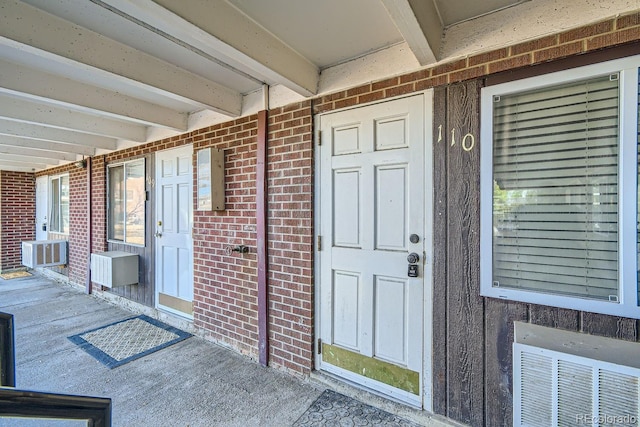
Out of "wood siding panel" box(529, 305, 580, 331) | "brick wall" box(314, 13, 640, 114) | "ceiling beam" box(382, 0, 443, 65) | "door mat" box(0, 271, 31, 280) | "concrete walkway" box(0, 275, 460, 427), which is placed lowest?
"concrete walkway" box(0, 275, 460, 427)

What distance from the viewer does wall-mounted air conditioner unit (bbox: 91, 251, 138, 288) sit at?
13.3 feet

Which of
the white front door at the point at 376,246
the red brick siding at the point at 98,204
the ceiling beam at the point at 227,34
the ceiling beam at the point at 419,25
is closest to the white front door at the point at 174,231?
the red brick siding at the point at 98,204

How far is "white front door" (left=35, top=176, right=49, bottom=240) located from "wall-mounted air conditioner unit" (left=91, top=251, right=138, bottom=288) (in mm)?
3778

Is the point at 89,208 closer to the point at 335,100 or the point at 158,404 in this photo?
the point at 158,404

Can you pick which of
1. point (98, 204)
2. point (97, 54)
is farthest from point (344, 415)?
point (98, 204)

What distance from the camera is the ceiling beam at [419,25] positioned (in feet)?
4.74

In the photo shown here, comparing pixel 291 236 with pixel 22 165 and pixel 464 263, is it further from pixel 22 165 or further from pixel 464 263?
pixel 22 165

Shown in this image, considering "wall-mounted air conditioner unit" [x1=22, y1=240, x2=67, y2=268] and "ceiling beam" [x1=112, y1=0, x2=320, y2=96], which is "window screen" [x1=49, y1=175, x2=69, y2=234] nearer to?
"wall-mounted air conditioner unit" [x1=22, y1=240, x2=67, y2=268]

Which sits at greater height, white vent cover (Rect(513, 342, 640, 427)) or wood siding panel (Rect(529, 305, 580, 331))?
wood siding panel (Rect(529, 305, 580, 331))

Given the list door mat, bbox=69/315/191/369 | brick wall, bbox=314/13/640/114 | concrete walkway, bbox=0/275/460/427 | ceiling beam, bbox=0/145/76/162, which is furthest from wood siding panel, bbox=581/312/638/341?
ceiling beam, bbox=0/145/76/162

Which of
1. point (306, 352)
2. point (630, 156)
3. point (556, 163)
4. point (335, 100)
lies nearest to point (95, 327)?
point (306, 352)

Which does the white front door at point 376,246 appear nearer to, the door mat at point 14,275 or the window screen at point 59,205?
the window screen at point 59,205

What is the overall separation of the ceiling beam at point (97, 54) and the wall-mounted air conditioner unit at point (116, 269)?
2.74 metres

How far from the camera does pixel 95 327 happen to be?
12.1 ft
